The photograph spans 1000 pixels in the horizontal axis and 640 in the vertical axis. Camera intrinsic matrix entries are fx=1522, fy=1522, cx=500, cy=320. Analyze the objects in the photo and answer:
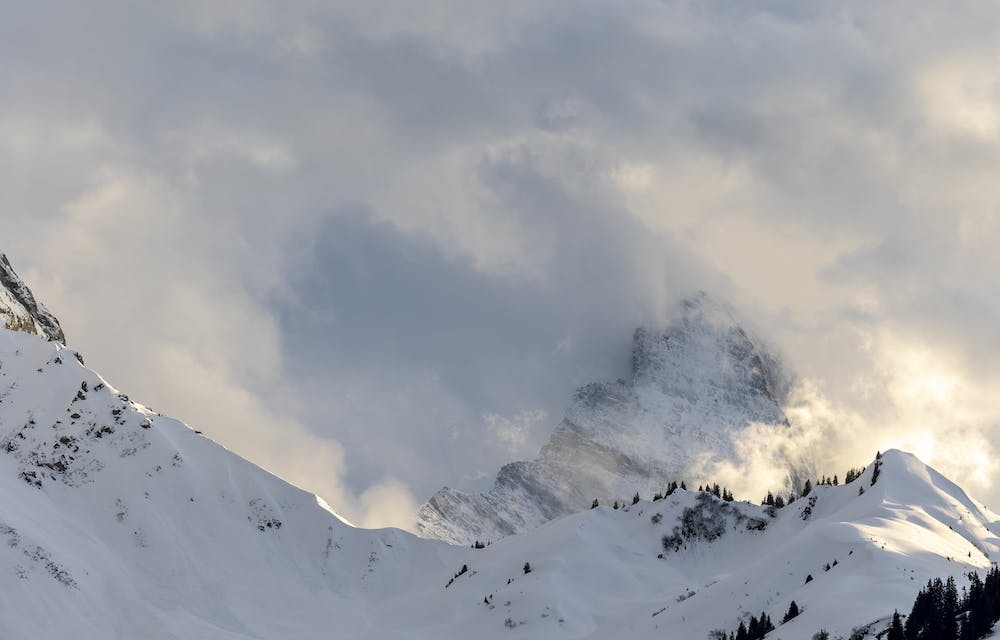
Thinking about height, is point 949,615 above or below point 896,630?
above

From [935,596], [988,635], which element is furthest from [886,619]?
[988,635]

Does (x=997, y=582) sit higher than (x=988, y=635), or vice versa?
(x=997, y=582)

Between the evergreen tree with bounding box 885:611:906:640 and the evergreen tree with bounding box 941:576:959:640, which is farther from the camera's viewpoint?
the evergreen tree with bounding box 885:611:906:640

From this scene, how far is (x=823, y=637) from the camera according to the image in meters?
199

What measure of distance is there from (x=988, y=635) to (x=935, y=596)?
15.4 metres

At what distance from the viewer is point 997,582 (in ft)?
649

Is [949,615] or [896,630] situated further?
[949,615]

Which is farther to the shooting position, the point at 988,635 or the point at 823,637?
the point at 823,637

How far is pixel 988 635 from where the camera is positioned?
18100 cm

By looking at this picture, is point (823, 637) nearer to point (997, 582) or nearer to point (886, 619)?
point (886, 619)

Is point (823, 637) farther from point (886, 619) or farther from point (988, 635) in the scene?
point (988, 635)

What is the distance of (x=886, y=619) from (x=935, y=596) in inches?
296

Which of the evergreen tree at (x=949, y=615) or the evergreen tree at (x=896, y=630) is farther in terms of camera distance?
the evergreen tree at (x=896, y=630)

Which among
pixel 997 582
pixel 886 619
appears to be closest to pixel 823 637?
pixel 886 619
